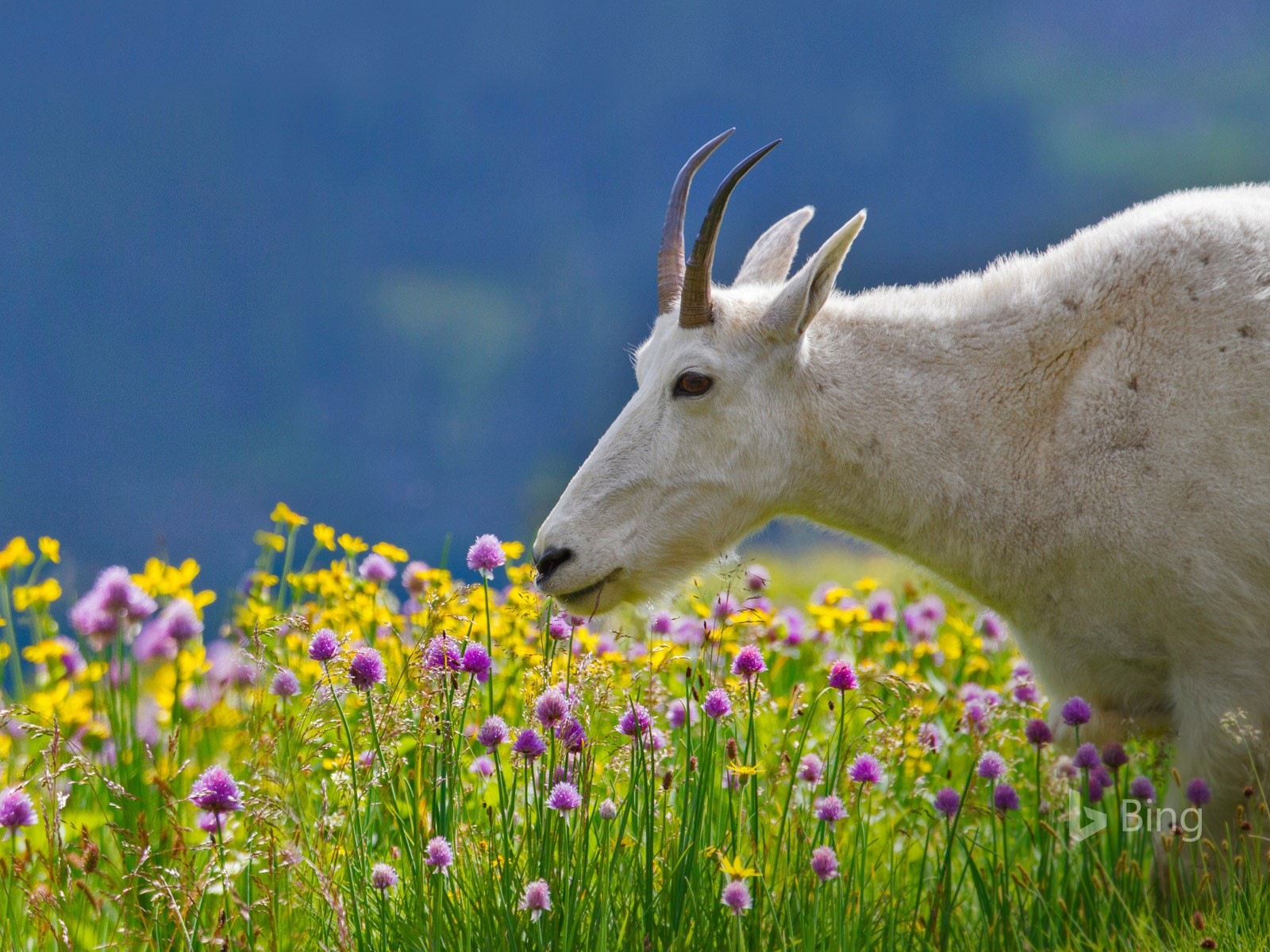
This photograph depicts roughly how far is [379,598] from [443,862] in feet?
7.40

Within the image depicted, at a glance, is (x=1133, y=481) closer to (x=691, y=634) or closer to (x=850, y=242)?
(x=850, y=242)

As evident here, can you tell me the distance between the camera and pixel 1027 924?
367 centimetres

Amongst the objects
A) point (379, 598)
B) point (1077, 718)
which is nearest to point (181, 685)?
point (379, 598)

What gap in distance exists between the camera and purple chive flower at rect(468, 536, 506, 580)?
3217mm

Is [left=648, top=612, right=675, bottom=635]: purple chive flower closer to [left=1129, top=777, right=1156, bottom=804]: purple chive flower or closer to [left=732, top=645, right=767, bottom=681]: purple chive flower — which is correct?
[left=732, top=645, right=767, bottom=681]: purple chive flower

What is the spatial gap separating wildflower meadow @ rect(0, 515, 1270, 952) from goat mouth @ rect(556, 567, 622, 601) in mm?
153

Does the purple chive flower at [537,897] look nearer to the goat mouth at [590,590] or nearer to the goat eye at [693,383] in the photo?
the goat mouth at [590,590]

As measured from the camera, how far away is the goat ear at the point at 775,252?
4.93 meters

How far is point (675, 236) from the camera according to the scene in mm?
4543

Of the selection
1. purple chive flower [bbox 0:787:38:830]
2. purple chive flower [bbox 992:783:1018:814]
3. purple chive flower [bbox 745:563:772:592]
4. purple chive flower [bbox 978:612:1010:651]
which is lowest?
purple chive flower [bbox 992:783:1018:814]

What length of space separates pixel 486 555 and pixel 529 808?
2.29ft

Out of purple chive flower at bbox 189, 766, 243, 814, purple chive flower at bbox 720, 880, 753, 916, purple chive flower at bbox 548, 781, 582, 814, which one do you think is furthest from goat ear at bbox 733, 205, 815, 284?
purple chive flower at bbox 189, 766, 243, 814

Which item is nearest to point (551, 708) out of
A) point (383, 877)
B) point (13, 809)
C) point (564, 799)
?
point (564, 799)

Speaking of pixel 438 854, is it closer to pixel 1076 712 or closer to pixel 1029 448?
pixel 1076 712
